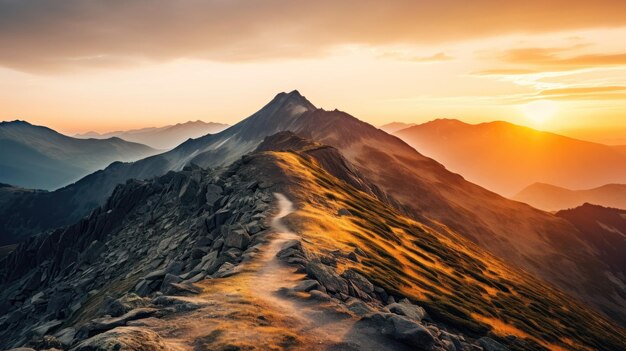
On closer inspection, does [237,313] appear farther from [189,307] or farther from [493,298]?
[493,298]

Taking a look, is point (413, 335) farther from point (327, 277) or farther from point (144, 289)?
point (144, 289)

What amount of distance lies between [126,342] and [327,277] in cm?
1985

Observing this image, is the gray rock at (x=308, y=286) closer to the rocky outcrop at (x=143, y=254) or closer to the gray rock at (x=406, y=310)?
the gray rock at (x=406, y=310)

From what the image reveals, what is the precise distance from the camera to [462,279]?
71.4 meters

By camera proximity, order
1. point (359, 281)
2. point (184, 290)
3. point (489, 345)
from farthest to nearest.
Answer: point (359, 281) → point (489, 345) → point (184, 290)

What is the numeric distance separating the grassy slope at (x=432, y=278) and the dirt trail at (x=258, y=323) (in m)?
11.7

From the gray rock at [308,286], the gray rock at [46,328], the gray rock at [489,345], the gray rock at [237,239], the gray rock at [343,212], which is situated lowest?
the gray rock at [46,328]

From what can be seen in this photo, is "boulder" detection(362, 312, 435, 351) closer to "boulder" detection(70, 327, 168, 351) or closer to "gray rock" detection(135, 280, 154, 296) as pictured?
"boulder" detection(70, 327, 168, 351)

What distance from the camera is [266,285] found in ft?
113

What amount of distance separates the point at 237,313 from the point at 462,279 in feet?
181

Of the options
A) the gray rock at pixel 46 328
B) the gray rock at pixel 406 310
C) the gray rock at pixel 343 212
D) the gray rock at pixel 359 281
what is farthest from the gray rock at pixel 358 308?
the gray rock at pixel 46 328

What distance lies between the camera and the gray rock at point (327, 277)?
35781mm

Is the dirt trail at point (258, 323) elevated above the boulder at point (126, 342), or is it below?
below

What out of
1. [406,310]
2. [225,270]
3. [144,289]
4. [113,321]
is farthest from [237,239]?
[113,321]
